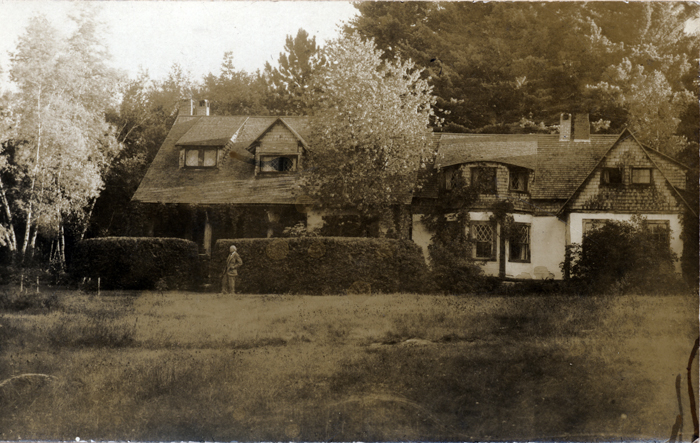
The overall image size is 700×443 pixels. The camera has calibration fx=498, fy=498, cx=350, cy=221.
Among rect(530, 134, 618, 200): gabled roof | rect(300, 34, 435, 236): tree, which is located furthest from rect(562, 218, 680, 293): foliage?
rect(300, 34, 435, 236): tree

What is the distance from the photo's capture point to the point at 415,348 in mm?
4375

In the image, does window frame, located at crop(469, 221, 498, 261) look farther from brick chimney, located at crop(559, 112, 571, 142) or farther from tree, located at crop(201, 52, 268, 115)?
tree, located at crop(201, 52, 268, 115)

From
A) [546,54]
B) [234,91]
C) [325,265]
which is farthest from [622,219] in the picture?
[234,91]

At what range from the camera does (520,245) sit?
466 centimetres

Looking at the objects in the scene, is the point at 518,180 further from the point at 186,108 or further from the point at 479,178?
the point at 186,108

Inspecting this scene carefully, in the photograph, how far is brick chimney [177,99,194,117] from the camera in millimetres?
5195

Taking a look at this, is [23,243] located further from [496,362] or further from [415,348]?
[496,362]

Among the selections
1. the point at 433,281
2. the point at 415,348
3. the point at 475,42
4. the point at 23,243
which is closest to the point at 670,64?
the point at 475,42

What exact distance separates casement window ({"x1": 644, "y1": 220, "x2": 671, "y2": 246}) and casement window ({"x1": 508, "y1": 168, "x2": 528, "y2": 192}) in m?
1.09

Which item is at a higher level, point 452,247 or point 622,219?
point 622,219

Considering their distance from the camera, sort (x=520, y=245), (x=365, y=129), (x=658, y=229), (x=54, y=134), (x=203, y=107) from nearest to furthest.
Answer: (x=658, y=229) → (x=520, y=245) → (x=54, y=134) → (x=365, y=129) → (x=203, y=107)

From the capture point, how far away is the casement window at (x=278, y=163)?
17.4 ft

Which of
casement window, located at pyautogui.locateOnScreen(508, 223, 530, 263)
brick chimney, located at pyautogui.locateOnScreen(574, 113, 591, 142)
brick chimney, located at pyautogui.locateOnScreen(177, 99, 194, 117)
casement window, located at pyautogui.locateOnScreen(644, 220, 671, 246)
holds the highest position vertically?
brick chimney, located at pyautogui.locateOnScreen(177, 99, 194, 117)

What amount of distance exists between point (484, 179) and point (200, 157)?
9.77 ft
